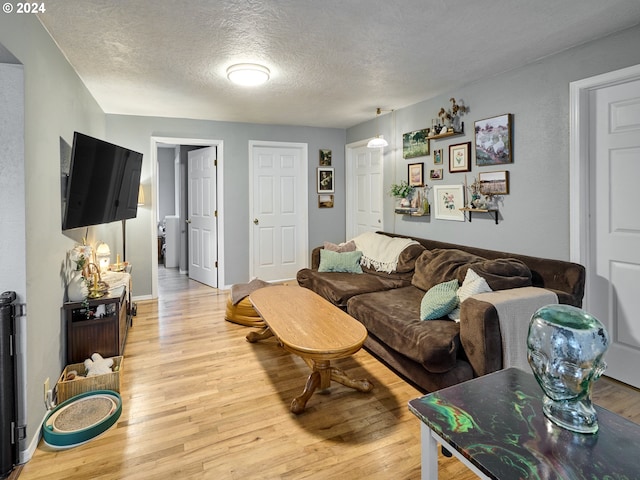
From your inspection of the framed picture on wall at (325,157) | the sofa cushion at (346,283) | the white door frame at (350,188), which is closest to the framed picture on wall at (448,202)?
the sofa cushion at (346,283)

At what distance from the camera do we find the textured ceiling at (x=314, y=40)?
214 cm

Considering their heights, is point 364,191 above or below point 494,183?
above

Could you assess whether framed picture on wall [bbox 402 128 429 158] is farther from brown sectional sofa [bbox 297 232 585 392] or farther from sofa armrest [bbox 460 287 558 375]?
sofa armrest [bbox 460 287 558 375]

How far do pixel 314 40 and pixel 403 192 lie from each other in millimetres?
2294

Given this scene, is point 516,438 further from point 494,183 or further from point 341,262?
point 341,262

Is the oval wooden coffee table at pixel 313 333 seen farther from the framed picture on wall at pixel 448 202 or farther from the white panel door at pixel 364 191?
the white panel door at pixel 364 191

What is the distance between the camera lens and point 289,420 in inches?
85.4

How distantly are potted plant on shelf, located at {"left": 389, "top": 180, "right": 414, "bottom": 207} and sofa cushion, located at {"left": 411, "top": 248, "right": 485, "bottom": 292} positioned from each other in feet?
3.06

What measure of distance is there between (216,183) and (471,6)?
12.9 ft

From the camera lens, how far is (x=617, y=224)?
8.45 ft

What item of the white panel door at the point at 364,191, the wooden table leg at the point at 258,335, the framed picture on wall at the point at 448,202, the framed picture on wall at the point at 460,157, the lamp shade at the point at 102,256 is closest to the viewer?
the wooden table leg at the point at 258,335

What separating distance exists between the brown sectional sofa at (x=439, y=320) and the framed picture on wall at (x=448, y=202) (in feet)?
0.97

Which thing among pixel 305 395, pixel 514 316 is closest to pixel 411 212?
pixel 514 316

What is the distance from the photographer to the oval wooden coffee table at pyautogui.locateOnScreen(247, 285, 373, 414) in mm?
2092
